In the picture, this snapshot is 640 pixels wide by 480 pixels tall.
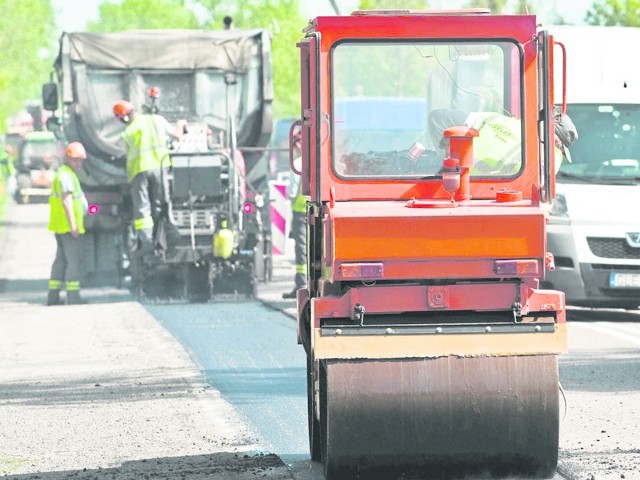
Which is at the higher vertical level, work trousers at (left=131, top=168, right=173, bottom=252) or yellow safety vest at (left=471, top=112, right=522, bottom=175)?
yellow safety vest at (left=471, top=112, right=522, bottom=175)

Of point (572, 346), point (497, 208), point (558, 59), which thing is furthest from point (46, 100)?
point (497, 208)

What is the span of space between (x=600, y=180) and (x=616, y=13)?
23.3 metres

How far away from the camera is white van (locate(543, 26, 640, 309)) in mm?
16078

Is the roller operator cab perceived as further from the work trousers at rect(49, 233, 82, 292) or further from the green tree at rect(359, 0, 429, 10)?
the green tree at rect(359, 0, 429, 10)

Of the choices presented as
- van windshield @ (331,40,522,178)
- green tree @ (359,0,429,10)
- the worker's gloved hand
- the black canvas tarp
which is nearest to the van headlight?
the worker's gloved hand

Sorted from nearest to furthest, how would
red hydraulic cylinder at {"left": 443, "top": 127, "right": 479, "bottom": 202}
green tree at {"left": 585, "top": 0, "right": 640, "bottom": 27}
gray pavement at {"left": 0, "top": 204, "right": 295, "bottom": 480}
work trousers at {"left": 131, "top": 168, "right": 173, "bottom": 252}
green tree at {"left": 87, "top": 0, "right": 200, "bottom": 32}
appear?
1. red hydraulic cylinder at {"left": 443, "top": 127, "right": 479, "bottom": 202}
2. gray pavement at {"left": 0, "top": 204, "right": 295, "bottom": 480}
3. work trousers at {"left": 131, "top": 168, "right": 173, "bottom": 252}
4. green tree at {"left": 585, "top": 0, "right": 640, "bottom": 27}
5. green tree at {"left": 87, "top": 0, "right": 200, "bottom": 32}

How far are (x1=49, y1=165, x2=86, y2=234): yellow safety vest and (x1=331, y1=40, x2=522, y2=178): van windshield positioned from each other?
1236 centimetres

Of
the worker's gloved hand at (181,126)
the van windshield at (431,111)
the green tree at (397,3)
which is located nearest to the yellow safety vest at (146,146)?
the worker's gloved hand at (181,126)

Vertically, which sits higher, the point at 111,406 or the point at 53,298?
the point at 111,406

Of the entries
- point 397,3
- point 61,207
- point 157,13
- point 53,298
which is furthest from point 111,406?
point 157,13

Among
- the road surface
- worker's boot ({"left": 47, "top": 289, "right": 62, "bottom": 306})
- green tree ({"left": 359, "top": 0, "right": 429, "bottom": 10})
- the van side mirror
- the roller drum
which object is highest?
green tree ({"left": 359, "top": 0, "right": 429, "bottom": 10})

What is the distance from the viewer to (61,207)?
20219mm

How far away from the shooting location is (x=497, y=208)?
24.5 ft

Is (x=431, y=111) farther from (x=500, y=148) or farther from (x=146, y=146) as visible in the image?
(x=146, y=146)
